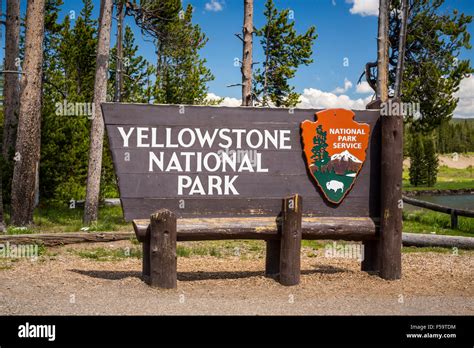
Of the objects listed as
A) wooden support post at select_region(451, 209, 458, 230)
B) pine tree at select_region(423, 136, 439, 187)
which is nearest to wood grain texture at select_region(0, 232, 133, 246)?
wooden support post at select_region(451, 209, 458, 230)

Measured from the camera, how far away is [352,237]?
24.5ft

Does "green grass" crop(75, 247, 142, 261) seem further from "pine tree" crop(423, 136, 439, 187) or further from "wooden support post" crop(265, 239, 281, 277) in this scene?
"pine tree" crop(423, 136, 439, 187)

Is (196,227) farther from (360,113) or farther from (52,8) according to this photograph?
(52,8)

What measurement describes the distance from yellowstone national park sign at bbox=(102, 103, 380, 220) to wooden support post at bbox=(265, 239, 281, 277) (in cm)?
63

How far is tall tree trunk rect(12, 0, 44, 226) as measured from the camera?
12391mm

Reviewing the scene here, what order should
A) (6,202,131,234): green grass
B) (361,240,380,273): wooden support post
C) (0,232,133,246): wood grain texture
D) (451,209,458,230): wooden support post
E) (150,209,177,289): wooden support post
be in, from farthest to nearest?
(451,209,458,230): wooden support post → (6,202,131,234): green grass → (0,232,133,246): wood grain texture → (361,240,380,273): wooden support post → (150,209,177,289): wooden support post

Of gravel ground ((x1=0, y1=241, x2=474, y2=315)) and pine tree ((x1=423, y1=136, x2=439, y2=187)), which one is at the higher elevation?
pine tree ((x1=423, y1=136, x2=439, y2=187))

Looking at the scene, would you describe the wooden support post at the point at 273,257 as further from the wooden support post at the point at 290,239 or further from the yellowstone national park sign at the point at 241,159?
the yellowstone national park sign at the point at 241,159

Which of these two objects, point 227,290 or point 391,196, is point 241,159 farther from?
point 391,196

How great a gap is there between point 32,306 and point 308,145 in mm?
4069

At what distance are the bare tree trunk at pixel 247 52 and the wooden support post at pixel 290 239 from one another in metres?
7.64

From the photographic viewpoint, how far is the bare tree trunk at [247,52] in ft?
46.9

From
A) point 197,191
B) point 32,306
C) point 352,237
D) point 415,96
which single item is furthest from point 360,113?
point 415,96
